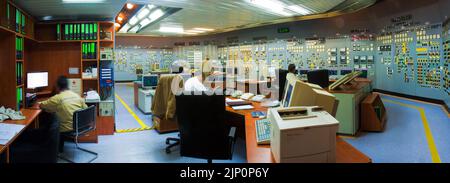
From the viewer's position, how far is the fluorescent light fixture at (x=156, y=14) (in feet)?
28.0

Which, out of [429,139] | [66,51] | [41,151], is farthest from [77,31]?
[429,139]

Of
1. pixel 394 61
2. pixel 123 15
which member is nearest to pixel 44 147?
pixel 123 15

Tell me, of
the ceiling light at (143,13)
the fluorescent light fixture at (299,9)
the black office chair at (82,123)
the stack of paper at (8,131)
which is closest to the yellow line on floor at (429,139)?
the fluorescent light fixture at (299,9)

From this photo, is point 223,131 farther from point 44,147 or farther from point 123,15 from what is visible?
point 123,15

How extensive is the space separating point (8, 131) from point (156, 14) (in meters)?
6.69

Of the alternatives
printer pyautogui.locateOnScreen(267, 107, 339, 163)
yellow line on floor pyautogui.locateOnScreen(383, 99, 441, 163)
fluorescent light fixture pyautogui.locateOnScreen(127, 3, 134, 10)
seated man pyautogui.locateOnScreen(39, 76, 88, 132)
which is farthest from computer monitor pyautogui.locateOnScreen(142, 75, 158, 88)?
printer pyautogui.locateOnScreen(267, 107, 339, 163)

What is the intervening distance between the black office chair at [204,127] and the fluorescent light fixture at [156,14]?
611 centimetres

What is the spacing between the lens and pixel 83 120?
13.2 feet

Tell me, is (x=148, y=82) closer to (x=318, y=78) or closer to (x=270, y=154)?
(x=318, y=78)

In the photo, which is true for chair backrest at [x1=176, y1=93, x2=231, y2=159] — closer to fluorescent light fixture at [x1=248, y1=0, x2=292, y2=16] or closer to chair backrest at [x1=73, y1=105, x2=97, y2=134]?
chair backrest at [x1=73, y1=105, x2=97, y2=134]

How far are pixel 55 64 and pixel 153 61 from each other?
11.1m
